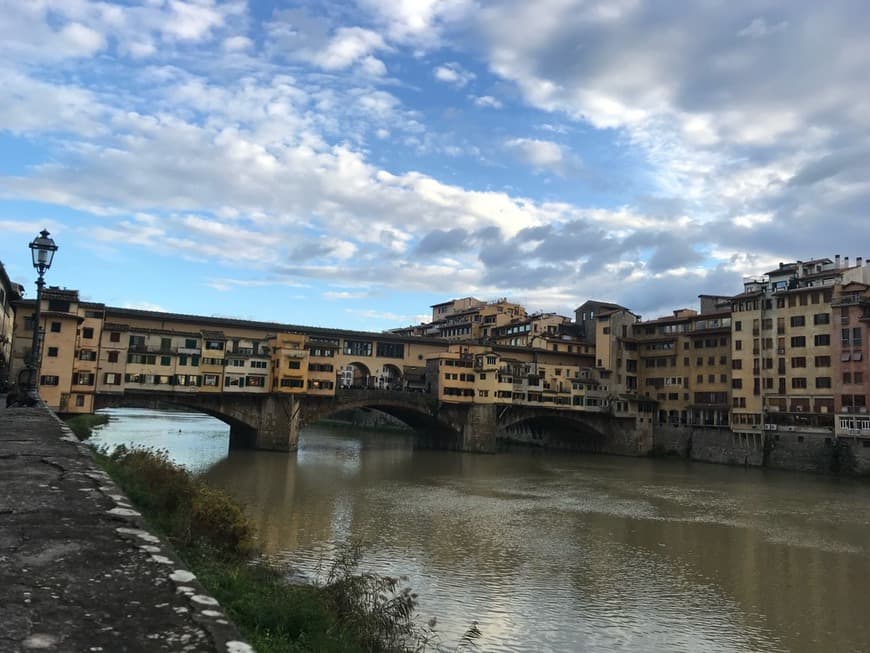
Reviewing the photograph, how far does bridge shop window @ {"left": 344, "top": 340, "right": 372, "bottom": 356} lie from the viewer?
66688 millimetres

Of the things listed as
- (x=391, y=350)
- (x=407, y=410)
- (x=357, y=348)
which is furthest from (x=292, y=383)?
(x=391, y=350)

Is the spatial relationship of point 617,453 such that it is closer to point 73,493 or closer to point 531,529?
point 531,529

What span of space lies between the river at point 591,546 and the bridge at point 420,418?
185 inches

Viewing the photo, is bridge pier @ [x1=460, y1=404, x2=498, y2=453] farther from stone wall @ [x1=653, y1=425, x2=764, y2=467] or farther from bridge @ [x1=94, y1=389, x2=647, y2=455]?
stone wall @ [x1=653, y1=425, x2=764, y2=467]

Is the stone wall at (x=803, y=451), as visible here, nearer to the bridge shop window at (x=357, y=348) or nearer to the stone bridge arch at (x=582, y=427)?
the stone bridge arch at (x=582, y=427)

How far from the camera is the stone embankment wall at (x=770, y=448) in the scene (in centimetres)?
5038

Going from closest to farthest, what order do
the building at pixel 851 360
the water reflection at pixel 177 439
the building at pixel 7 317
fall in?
1. the building at pixel 7 317
2. the water reflection at pixel 177 439
3. the building at pixel 851 360

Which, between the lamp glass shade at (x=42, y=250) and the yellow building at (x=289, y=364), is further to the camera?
the yellow building at (x=289, y=364)

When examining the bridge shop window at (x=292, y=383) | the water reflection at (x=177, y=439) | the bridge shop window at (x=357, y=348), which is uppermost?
the bridge shop window at (x=357, y=348)

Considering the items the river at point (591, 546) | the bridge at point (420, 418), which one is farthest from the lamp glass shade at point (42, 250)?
the bridge at point (420, 418)

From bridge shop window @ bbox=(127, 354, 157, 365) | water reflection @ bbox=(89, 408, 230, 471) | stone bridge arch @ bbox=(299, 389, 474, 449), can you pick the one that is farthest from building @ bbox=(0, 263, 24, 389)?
stone bridge arch @ bbox=(299, 389, 474, 449)

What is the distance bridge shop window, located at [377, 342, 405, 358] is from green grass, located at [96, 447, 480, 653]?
47.1 m

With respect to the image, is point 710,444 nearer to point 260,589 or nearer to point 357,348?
point 357,348

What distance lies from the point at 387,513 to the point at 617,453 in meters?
46.5
